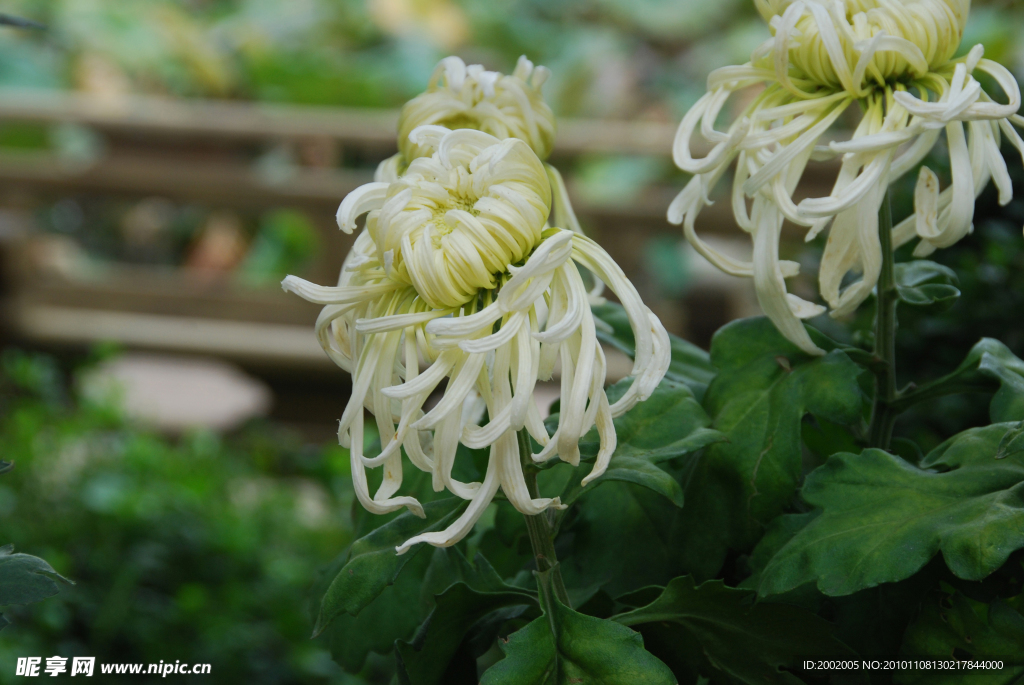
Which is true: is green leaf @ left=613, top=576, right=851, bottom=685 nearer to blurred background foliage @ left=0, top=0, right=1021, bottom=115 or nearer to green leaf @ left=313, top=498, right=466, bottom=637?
green leaf @ left=313, top=498, right=466, bottom=637

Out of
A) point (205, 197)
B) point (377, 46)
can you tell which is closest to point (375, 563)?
point (205, 197)

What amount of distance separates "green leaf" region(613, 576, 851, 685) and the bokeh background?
0.37 m

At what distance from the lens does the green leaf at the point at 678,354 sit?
1.76ft

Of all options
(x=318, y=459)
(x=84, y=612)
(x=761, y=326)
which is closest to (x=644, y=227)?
(x=318, y=459)

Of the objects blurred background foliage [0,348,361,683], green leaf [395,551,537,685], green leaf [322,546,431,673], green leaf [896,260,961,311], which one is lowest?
blurred background foliage [0,348,361,683]

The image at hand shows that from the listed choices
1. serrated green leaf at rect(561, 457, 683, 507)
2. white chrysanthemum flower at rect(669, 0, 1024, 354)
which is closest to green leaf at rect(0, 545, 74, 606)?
serrated green leaf at rect(561, 457, 683, 507)

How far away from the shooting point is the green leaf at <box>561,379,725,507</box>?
40cm

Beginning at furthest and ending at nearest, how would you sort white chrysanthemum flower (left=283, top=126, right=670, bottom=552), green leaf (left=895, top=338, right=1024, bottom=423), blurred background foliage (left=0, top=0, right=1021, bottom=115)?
blurred background foliage (left=0, top=0, right=1021, bottom=115)
green leaf (left=895, top=338, right=1024, bottom=423)
white chrysanthemum flower (left=283, top=126, right=670, bottom=552)

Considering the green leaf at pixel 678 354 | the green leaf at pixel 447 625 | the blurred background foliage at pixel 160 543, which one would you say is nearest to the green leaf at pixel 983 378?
the green leaf at pixel 678 354

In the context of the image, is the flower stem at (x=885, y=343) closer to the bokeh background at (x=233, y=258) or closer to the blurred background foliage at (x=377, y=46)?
the bokeh background at (x=233, y=258)

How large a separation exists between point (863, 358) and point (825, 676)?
156 millimetres

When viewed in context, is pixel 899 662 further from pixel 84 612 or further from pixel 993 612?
pixel 84 612

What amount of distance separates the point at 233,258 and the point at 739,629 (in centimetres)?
322

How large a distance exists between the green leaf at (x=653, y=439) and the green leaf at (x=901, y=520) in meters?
0.06
